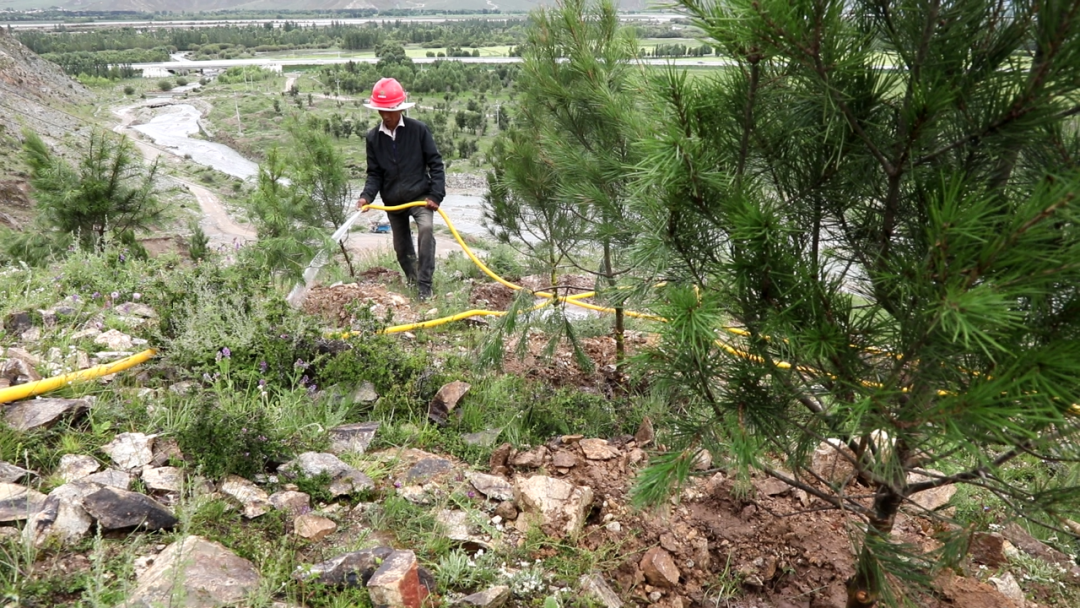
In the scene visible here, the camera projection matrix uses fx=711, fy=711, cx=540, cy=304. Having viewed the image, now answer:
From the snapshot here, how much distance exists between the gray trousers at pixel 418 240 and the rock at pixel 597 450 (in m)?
3.02

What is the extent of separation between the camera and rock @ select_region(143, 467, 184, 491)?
99.7 inches

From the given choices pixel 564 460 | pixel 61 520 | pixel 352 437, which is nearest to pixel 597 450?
pixel 564 460

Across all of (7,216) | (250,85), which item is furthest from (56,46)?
(7,216)

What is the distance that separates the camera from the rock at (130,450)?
2641mm

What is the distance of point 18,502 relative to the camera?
2.26 meters

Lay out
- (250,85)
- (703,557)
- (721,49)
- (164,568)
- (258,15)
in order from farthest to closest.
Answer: (258,15) → (250,85) → (703,557) → (164,568) → (721,49)

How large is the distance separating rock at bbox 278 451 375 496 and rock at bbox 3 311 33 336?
206cm

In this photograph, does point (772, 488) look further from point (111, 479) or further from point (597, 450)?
point (111, 479)

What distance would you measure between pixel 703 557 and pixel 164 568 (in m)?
1.86

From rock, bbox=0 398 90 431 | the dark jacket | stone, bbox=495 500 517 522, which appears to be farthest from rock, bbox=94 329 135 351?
the dark jacket

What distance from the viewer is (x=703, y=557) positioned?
2.74 m

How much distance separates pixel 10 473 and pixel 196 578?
0.94 meters

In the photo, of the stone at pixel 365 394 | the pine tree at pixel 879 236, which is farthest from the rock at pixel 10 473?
the pine tree at pixel 879 236

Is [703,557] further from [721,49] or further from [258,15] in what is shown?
[258,15]
